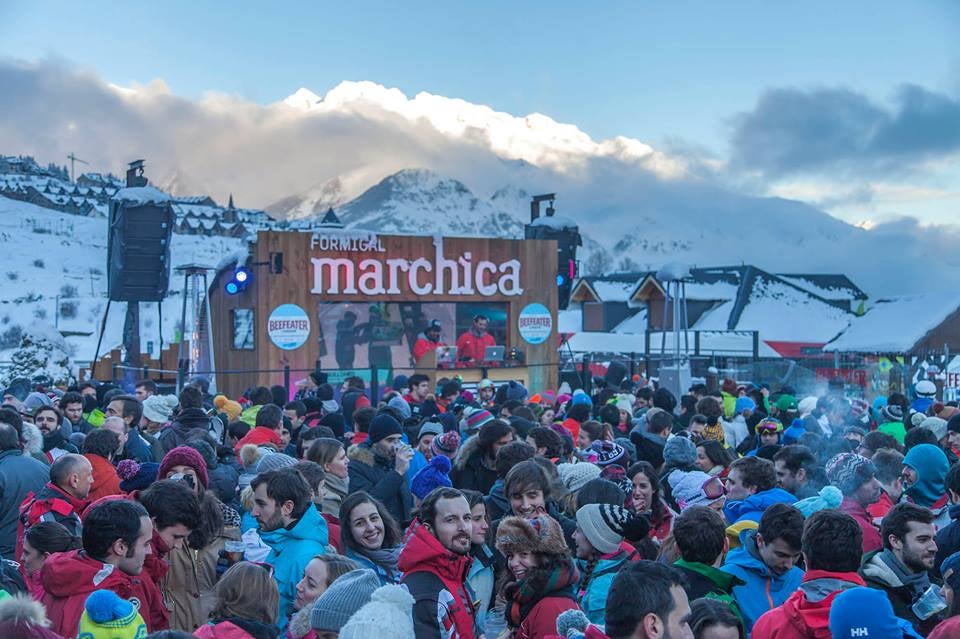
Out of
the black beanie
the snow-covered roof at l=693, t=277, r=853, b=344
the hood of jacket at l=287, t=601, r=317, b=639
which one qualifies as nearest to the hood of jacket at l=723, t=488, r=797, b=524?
the hood of jacket at l=287, t=601, r=317, b=639

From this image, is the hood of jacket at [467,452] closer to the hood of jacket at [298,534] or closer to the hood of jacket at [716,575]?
the hood of jacket at [298,534]

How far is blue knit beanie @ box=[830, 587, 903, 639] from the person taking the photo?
9.11ft

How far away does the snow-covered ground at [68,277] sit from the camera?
175 feet

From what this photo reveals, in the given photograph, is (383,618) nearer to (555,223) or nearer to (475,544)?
(475,544)

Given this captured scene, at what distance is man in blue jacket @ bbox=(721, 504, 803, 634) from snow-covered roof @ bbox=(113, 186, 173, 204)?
690 inches

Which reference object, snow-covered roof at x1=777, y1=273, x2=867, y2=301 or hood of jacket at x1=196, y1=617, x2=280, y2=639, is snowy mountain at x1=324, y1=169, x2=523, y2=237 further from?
hood of jacket at x1=196, y1=617, x2=280, y2=639

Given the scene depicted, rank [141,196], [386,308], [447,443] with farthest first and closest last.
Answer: [386,308], [141,196], [447,443]

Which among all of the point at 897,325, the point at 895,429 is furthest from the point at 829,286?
the point at 895,429

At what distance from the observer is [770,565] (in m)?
4.11

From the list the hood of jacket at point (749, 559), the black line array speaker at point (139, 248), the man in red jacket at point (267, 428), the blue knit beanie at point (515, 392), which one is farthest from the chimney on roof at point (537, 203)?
the hood of jacket at point (749, 559)

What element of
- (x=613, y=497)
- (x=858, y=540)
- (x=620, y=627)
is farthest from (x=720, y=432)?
(x=620, y=627)

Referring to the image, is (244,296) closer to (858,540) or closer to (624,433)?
(624,433)

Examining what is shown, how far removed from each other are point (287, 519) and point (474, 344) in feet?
53.4

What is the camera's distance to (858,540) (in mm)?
3680
